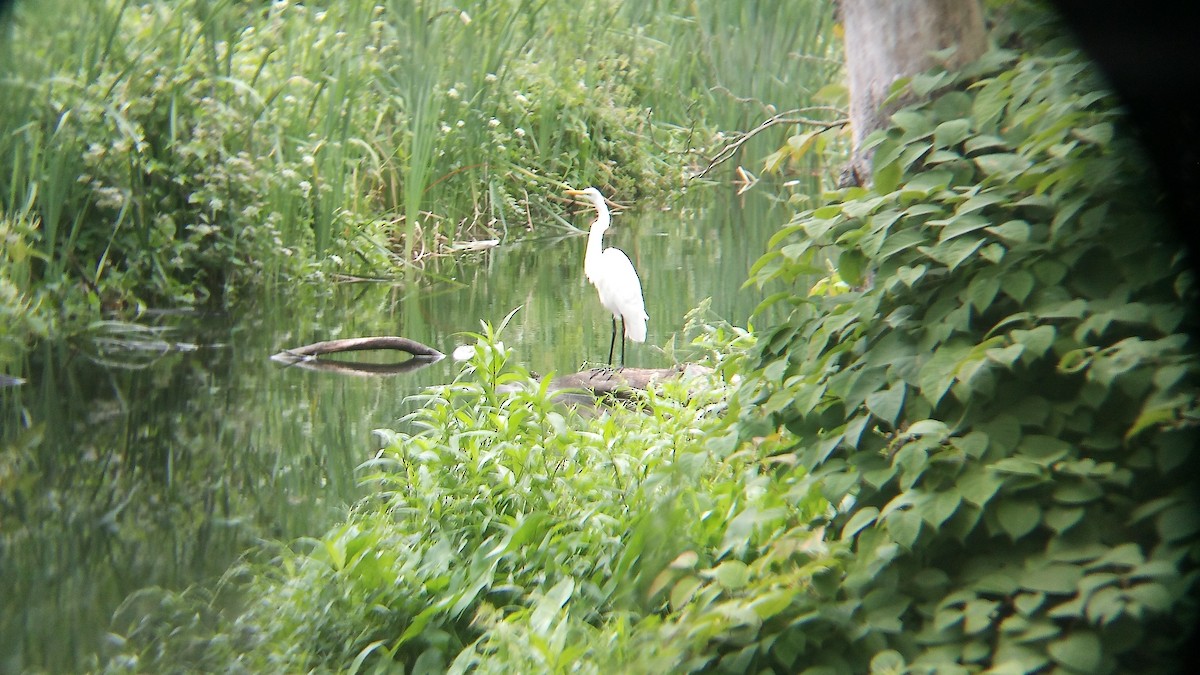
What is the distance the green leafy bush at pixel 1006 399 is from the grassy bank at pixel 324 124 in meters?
3.70

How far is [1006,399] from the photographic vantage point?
4.33 feet

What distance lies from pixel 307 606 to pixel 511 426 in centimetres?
55

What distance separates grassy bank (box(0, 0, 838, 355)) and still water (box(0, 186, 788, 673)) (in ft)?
1.14

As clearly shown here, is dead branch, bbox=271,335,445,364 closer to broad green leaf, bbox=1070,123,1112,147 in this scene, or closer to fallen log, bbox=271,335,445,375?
fallen log, bbox=271,335,445,375

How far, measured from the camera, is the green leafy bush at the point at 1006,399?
118cm

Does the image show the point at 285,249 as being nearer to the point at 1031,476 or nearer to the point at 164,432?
the point at 164,432

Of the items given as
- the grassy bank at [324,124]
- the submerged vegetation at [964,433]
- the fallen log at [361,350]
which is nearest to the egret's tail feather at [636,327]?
the fallen log at [361,350]

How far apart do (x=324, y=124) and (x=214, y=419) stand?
3.20 meters

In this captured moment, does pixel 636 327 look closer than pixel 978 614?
No

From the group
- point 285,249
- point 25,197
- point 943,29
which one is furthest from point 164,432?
point 943,29

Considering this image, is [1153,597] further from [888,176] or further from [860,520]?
[888,176]

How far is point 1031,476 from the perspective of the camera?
1.25 m

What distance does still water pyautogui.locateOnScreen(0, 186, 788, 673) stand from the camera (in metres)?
2.88

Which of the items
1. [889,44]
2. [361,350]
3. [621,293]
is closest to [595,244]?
[621,293]
